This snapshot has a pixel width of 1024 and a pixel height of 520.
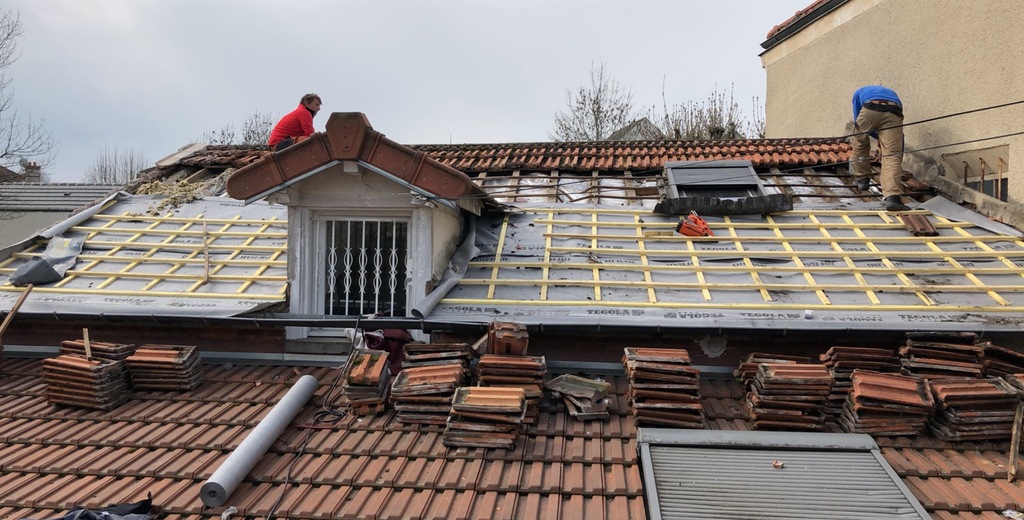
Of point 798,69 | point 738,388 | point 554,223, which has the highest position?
point 798,69

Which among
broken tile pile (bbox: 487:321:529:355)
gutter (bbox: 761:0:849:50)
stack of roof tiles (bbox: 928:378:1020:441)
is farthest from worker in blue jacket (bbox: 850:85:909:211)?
broken tile pile (bbox: 487:321:529:355)

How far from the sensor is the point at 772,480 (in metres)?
4.04

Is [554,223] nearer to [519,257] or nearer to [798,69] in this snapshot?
[519,257]

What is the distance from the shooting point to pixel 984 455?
443cm

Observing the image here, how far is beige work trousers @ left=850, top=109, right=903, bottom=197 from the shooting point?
298 inches

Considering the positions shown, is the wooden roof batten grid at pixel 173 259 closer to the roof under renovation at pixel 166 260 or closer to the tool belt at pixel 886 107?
the roof under renovation at pixel 166 260

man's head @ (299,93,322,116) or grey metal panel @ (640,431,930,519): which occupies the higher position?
man's head @ (299,93,322,116)

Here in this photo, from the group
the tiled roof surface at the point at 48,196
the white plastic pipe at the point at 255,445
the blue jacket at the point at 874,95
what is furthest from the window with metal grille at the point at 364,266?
the tiled roof surface at the point at 48,196

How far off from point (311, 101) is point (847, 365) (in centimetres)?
766

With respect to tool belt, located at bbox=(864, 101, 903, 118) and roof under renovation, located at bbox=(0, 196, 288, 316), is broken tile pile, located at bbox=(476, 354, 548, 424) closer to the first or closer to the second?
roof under renovation, located at bbox=(0, 196, 288, 316)

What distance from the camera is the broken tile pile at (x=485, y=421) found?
14.4ft

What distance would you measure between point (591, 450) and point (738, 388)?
6.14 ft

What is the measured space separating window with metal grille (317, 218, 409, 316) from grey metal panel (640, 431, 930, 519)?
10.3ft

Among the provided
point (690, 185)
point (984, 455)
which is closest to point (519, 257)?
point (690, 185)
